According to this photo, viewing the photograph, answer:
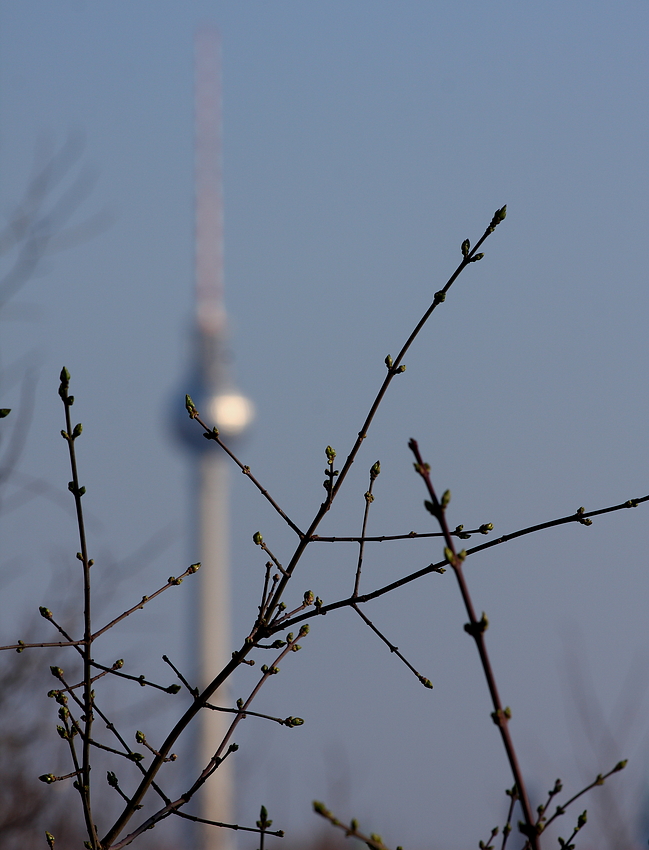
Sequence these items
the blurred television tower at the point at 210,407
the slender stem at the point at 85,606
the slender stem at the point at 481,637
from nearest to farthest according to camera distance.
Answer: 1. the slender stem at the point at 481,637
2. the slender stem at the point at 85,606
3. the blurred television tower at the point at 210,407

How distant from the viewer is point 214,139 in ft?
213

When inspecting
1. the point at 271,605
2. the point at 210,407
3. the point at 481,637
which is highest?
the point at 210,407

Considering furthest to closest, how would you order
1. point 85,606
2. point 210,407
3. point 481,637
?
1. point 210,407
2. point 85,606
3. point 481,637

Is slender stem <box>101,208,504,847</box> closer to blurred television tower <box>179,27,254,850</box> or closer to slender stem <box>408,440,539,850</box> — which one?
slender stem <box>408,440,539,850</box>

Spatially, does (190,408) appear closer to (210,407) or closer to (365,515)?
(365,515)

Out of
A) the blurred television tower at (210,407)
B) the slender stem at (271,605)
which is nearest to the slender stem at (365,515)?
the slender stem at (271,605)

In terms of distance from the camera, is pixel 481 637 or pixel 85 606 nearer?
pixel 481 637

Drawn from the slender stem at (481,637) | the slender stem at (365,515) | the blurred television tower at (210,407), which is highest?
the blurred television tower at (210,407)

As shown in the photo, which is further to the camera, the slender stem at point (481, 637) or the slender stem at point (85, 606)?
the slender stem at point (85, 606)

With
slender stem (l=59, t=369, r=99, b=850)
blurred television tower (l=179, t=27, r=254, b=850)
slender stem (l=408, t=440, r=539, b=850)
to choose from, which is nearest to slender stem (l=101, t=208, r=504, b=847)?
slender stem (l=59, t=369, r=99, b=850)

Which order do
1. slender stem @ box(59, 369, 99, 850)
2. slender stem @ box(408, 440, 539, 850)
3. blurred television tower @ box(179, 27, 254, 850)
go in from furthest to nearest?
blurred television tower @ box(179, 27, 254, 850) → slender stem @ box(59, 369, 99, 850) → slender stem @ box(408, 440, 539, 850)

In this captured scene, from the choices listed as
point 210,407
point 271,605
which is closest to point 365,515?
point 271,605

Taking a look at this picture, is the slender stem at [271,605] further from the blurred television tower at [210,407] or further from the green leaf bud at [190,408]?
the blurred television tower at [210,407]

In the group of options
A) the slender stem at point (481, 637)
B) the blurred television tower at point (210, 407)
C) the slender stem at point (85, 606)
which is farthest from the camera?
the blurred television tower at point (210, 407)
